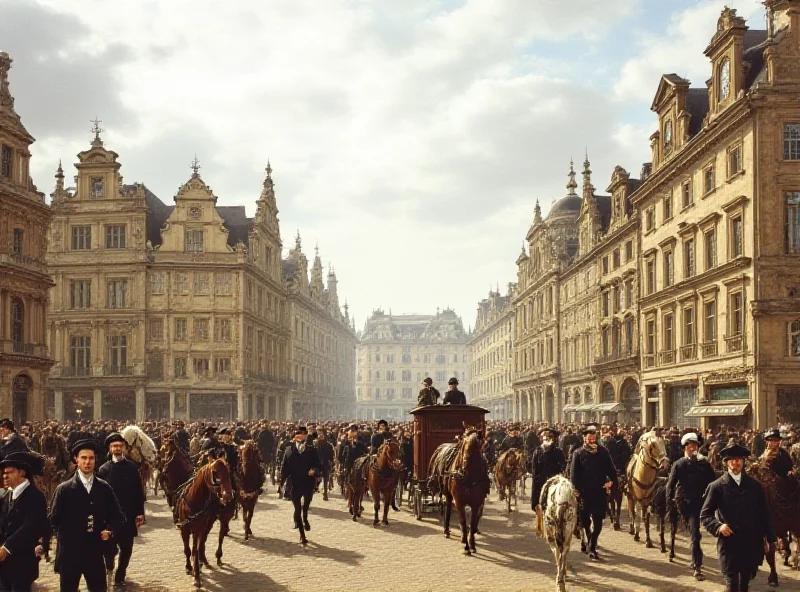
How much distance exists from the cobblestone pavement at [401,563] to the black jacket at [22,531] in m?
4.44

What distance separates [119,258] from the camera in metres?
55.7

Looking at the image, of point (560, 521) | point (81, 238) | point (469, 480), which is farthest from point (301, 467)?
point (81, 238)

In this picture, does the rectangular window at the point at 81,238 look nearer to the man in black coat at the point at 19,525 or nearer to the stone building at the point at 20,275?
the stone building at the point at 20,275

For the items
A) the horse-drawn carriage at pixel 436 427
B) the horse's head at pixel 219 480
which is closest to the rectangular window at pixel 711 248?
the horse-drawn carriage at pixel 436 427

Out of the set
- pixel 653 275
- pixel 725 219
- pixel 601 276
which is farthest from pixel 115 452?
pixel 601 276

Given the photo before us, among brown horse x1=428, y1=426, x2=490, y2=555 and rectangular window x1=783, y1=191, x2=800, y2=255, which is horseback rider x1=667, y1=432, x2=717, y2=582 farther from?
rectangular window x1=783, y1=191, x2=800, y2=255

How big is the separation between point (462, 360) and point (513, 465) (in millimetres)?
125452

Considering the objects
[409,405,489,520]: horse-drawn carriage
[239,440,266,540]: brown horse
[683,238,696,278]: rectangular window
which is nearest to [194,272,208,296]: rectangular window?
[683,238,696,278]: rectangular window

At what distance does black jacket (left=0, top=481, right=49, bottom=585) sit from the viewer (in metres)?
7.50

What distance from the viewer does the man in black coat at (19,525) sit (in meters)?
7.49

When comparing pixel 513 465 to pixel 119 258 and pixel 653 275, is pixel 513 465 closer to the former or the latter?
pixel 653 275

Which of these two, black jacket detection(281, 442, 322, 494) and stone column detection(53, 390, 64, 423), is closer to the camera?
black jacket detection(281, 442, 322, 494)

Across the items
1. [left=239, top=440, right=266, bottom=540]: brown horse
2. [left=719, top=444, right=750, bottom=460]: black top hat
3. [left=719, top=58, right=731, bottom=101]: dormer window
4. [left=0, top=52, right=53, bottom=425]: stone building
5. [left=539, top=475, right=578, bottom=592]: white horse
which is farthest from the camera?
[left=0, top=52, right=53, bottom=425]: stone building

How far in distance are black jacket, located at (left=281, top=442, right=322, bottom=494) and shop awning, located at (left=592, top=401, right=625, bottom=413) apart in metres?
32.9
